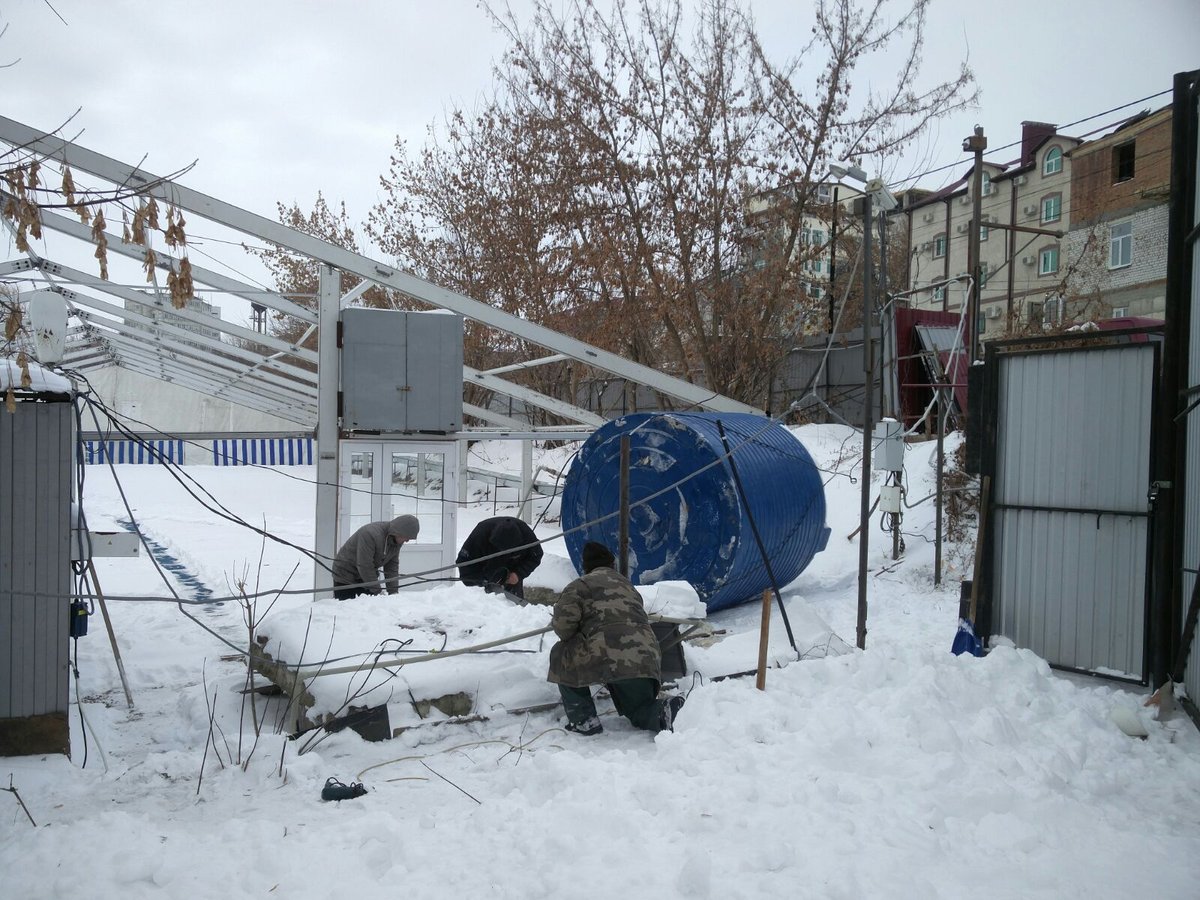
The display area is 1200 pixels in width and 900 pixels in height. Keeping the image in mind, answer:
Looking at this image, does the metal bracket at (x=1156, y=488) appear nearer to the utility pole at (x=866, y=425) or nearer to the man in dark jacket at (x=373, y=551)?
the utility pole at (x=866, y=425)

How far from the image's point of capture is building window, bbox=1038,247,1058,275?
1485 inches

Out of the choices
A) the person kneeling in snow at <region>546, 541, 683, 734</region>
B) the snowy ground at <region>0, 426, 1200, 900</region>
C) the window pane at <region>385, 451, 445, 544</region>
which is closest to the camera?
the snowy ground at <region>0, 426, 1200, 900</region>

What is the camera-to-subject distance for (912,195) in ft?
147

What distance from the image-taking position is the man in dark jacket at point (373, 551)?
29.3 feet

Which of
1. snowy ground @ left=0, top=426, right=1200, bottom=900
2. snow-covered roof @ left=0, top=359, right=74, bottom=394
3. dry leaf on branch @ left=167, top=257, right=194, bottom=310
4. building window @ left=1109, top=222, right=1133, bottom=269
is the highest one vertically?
building window @ left=1109, top=222, right=1133, bottom=269

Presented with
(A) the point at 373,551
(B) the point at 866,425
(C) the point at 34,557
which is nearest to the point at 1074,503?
(B) the point at 866,425

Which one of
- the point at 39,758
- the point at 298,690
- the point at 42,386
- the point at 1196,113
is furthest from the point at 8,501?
the point at 1196,113

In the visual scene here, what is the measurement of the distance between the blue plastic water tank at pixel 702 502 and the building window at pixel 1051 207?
31.7 m

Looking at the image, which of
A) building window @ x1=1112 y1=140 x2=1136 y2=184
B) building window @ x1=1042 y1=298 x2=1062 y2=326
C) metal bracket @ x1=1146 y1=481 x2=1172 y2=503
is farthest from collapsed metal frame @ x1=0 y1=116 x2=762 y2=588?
building window @ x1=1112 y1=140 x2=1136 y2=184

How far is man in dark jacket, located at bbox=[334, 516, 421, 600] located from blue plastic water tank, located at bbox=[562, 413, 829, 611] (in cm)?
188

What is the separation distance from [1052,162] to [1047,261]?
160 inches

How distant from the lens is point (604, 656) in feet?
20.2

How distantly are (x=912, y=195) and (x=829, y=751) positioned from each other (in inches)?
Result: 1740

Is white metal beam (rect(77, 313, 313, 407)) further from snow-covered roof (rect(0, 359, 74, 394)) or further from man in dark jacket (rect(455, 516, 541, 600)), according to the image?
snow-covered roof (rect(0, 359, 74, 394))
